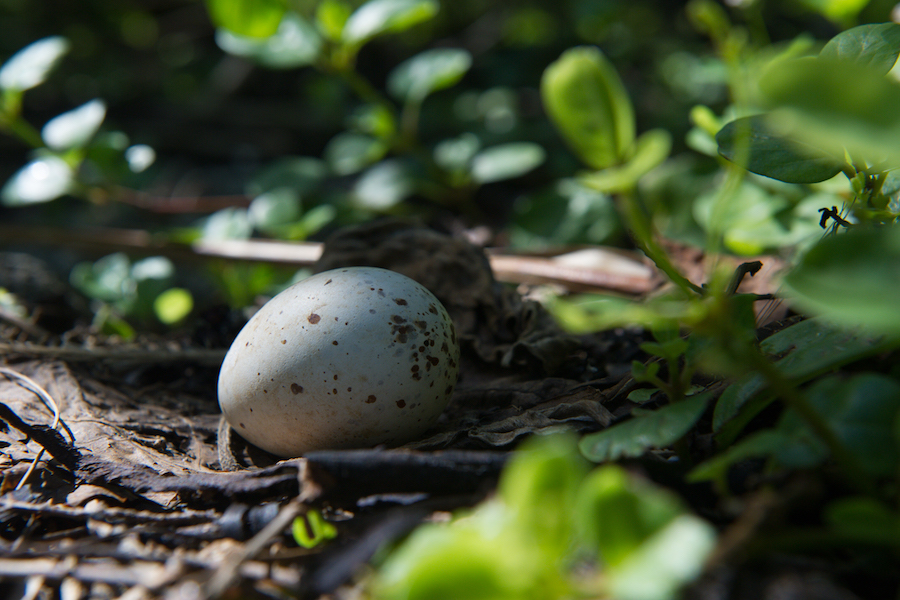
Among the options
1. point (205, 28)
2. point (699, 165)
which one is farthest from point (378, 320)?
point (205, 28)

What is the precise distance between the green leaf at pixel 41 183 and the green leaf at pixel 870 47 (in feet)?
6.88

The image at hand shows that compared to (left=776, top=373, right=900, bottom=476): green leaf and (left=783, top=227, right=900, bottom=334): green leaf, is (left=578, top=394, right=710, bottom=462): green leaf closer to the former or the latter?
(left=776, top=373, right=900, bottom=476): green leaf

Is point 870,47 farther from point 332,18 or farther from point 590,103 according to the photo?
point 332,18

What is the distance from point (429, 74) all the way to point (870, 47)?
1.35 meters

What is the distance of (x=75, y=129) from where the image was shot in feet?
6.10

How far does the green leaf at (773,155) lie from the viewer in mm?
933

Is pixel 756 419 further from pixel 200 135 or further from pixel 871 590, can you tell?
pixel 200 135

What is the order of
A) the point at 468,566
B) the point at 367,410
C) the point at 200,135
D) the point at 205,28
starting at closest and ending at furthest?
the point at 468,566
the point at 367,410
the point at 200,135
the point at 205,28

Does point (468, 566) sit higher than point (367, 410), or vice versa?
point (468, 566)

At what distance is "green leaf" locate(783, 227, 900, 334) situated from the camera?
20.0 inches

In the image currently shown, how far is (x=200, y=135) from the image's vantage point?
3.07m

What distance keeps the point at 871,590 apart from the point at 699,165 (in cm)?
160

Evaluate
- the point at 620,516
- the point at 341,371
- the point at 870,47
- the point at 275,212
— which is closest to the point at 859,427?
the point at 620,516

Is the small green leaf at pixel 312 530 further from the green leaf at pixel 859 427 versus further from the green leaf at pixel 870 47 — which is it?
the green leaf at pixel 870 47
